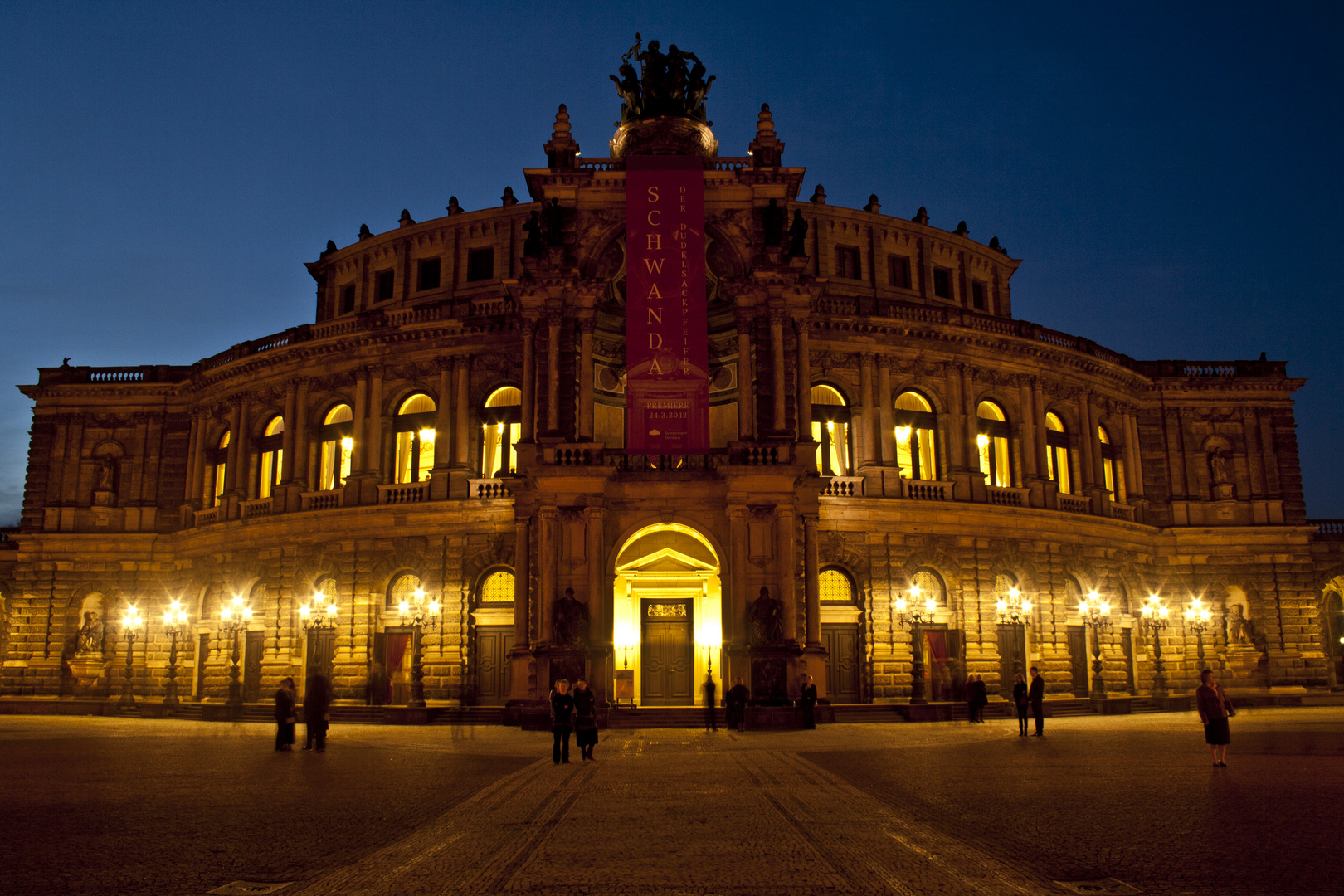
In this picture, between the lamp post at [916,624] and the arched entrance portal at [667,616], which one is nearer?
the lamp post at [916,624]

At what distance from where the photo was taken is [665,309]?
3119 cm

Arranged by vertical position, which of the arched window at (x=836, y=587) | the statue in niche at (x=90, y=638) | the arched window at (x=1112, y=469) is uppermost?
the arched window at (x=1112, y=469)

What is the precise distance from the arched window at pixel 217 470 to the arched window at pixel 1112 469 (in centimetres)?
3853

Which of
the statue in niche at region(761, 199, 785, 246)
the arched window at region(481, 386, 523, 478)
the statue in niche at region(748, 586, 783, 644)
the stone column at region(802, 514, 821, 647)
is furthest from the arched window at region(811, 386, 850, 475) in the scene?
the arched window at region(481, 386, 523, 478)

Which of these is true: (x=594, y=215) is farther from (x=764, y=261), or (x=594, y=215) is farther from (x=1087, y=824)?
(x=1087, y=824)

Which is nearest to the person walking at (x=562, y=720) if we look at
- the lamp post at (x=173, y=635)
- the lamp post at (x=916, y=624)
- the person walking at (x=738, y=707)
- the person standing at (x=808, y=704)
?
the person walking at (x=738, y=707)

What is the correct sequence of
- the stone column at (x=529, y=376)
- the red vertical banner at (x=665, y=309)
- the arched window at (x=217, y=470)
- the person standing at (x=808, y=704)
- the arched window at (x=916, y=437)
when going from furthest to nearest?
the arched window at (x=217, y=470), the arched window at (x=916, y=437), the stone column at (x=529, y=376), the red vertical banner at (x=665, y=309), the person standing at (x=808, y=704)

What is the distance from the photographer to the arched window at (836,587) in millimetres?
38156

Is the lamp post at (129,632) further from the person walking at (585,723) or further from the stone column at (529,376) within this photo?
the person walking at (585,723)

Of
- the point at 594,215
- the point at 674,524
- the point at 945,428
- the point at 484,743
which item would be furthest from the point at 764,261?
the point at 484,743

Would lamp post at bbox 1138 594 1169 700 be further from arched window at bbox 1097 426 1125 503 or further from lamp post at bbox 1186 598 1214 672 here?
arched window at bbox 1097 426 1125 503

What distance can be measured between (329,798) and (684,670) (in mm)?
21938

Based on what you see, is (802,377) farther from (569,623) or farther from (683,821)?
(683,821)

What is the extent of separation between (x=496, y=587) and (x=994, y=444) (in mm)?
20603
